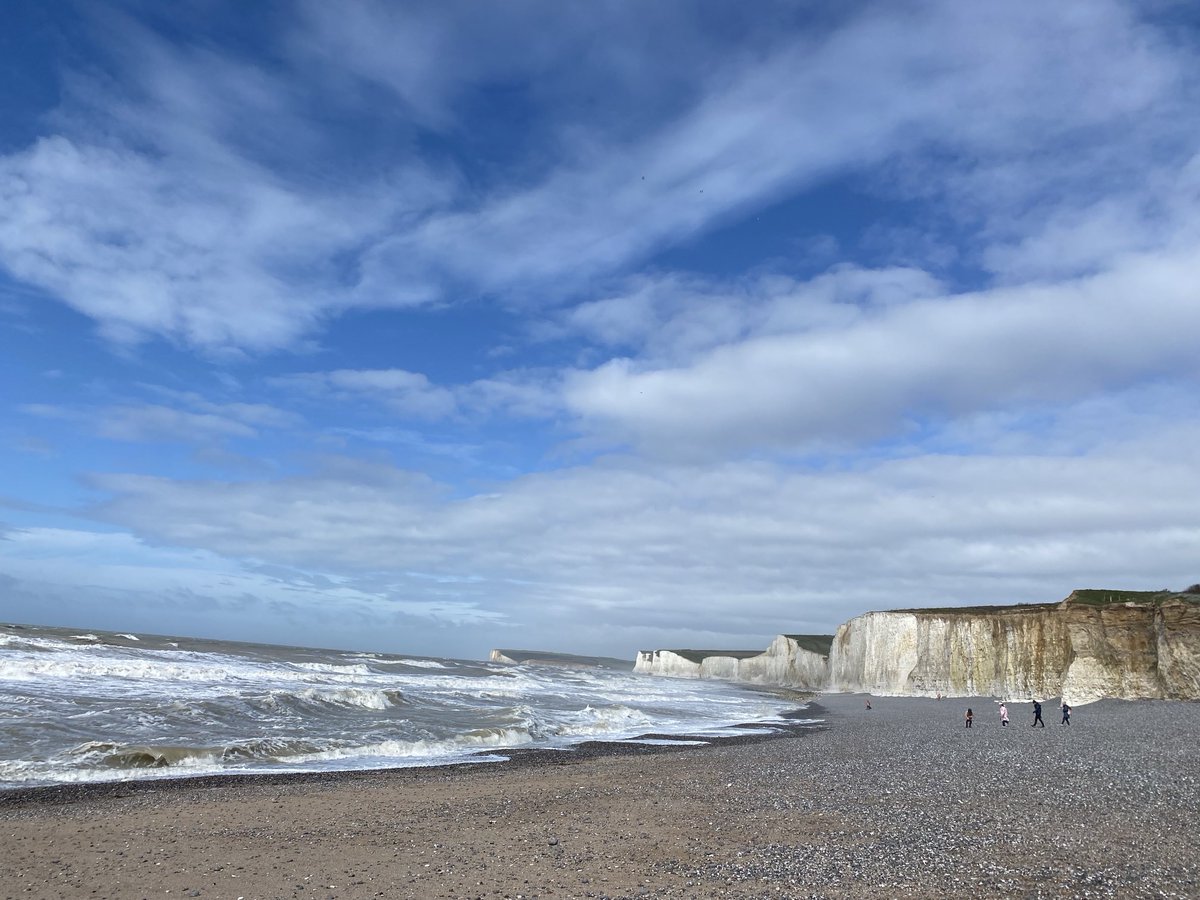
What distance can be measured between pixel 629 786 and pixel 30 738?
1298 centimetres

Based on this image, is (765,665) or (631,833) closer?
(631,833)

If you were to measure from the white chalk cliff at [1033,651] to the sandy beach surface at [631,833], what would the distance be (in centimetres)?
2447

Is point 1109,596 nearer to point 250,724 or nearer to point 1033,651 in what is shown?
point 1033,651

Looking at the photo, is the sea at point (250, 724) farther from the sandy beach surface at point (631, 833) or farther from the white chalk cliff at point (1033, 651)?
the white chalk cliff at point (1033, 651)

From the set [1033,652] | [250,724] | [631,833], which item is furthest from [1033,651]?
[631,833]

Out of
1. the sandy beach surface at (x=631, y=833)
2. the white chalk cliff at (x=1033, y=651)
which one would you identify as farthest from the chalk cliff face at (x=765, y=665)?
the sandy beach surface at (x=631, y=833)

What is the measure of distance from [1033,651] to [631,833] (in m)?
45.7

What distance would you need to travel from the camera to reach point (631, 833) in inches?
394

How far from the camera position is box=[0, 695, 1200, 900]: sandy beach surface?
25.2 feet

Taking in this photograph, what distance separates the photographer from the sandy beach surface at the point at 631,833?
7.68 meters

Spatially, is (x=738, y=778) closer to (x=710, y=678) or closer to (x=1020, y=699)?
(x=1020, y=699)

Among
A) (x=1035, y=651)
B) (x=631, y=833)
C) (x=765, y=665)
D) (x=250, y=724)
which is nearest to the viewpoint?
(x=631, y=833)

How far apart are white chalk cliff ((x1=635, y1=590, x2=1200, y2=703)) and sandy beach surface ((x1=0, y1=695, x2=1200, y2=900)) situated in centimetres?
2447

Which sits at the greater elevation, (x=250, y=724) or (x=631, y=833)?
(x=631, y=833)
